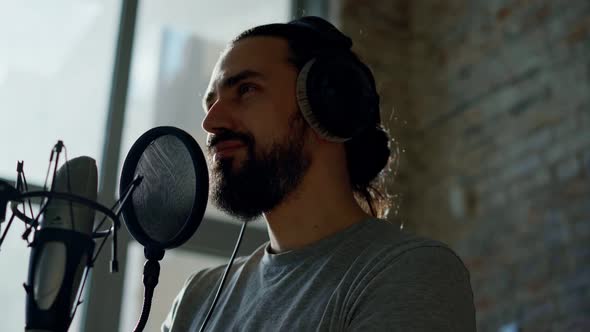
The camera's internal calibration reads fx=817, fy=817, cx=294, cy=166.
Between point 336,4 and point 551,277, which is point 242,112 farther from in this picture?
point 336,4

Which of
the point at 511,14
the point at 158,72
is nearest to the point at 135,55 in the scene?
the point at 158,72

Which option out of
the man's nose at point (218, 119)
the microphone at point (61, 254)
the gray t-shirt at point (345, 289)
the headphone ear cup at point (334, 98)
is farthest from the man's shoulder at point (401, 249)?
the microphone at point (61, 254)

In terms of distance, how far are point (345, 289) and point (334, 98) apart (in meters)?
0.40

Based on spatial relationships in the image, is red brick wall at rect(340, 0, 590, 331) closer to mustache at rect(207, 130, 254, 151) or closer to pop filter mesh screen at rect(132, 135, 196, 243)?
mustache at rect(207, 130, 254, 151)

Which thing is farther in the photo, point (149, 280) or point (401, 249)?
point (401, 249)

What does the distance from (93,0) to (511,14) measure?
181 cm

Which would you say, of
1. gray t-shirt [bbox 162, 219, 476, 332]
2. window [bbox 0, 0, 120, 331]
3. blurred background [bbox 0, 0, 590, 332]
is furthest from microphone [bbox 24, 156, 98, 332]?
window [bbox 0, 0, 120, 331]

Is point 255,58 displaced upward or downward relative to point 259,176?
upward

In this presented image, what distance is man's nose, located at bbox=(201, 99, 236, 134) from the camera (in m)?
1.51

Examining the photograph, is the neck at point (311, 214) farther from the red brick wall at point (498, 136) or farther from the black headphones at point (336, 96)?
the red brick wall at point (498, 136)

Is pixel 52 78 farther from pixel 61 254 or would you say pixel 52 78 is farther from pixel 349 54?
pixel 61 254

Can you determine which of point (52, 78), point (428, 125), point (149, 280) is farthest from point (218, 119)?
point (428, 125)

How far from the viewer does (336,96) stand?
4.98ft

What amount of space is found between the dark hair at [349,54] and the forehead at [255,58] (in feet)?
0.05
